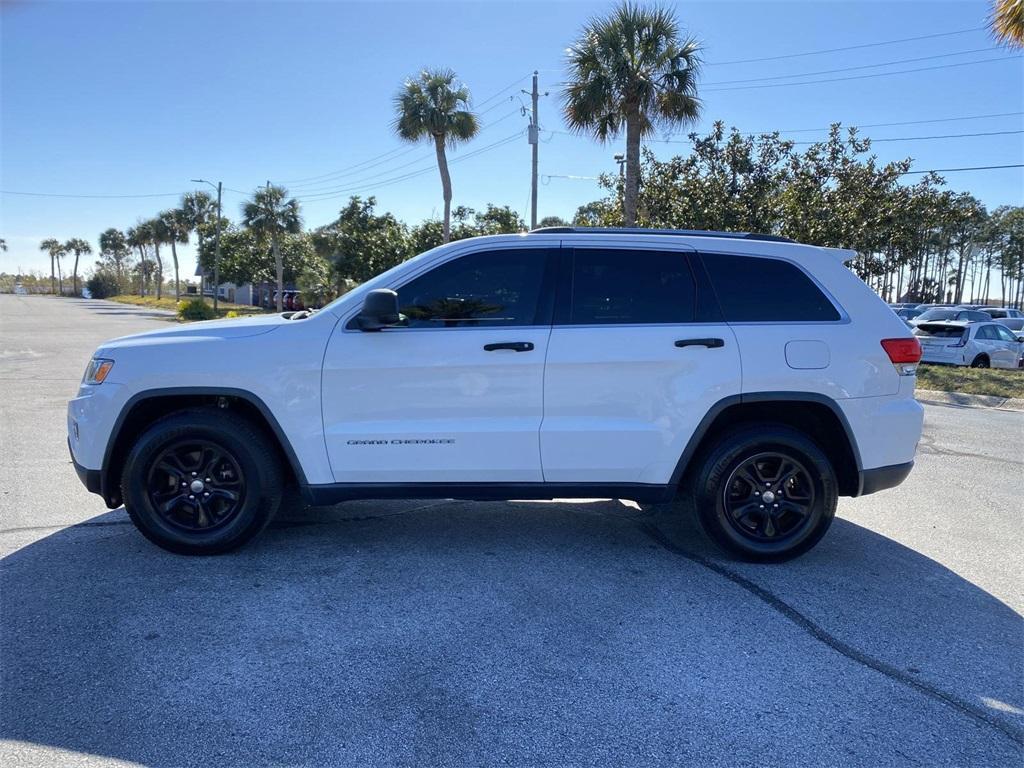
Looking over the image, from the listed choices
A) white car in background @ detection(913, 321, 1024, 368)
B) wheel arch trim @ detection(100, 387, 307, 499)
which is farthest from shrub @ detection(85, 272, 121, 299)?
wheel arch trim @ detection(100, 387, 307, 499)

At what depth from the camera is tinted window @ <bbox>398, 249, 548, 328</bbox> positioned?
424 centimetres

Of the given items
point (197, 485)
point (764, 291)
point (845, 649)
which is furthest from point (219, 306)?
point (845, 649)

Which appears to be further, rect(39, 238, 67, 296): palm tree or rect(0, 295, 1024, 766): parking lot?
rect(39, 238, 67, 296): palm tree

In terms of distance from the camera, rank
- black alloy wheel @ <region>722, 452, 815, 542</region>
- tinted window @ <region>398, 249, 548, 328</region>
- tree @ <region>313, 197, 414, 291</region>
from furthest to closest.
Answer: tree @ <region>313, 197, 414, 291</region> → black alloy wheel @ <region>722, 452, 815, 542</region> → tinted window @ <region>398, 249, 548, 328</region>

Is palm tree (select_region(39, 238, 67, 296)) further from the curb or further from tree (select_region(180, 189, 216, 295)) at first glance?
the curb

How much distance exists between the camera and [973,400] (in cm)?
1267

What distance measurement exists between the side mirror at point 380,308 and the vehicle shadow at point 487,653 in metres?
1.45

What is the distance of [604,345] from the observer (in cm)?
416

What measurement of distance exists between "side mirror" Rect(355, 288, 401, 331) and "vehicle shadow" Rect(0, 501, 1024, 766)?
145 centimetres

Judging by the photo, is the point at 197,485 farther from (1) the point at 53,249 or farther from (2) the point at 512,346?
(1) the point at 53,249

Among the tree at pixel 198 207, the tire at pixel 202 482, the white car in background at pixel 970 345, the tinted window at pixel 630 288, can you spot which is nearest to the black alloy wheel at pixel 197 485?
the tire at pixel 202 482

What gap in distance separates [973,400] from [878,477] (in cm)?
1024

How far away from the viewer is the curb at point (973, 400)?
1215 cm

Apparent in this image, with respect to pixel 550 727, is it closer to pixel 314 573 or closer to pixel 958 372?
pixel 314 573
